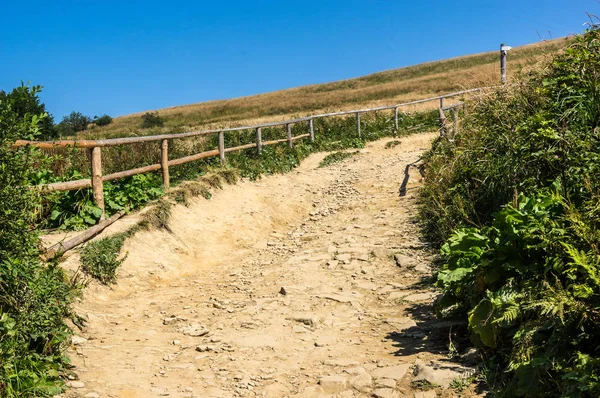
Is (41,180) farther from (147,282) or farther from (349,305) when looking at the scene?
(349,305)

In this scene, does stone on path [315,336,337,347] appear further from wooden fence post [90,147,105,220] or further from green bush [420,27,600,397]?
wooden fence post [90,147,105,220]

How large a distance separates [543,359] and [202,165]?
398 inches

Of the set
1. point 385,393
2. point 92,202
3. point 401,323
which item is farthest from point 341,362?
point 92,202

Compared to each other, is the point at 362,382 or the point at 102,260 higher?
the point at 102,260

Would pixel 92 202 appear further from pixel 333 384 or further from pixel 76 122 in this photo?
pixel 76 122

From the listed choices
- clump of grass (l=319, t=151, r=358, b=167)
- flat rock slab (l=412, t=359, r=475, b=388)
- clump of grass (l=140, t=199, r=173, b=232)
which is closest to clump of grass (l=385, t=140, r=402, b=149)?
clump of grass (l=319, t=151, r=358, b=167)

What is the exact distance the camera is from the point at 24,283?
15.6 feet

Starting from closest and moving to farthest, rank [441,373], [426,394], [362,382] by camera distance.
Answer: [426,394]
[441,373]
[362,382]

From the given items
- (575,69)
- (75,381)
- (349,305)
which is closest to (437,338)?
(349,305)

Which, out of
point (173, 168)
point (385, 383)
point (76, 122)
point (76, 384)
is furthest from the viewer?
point (76, 122)

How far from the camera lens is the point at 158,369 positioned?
5355 mm

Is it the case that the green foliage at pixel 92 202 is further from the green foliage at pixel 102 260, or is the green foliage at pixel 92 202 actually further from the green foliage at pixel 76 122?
the green foliage at pixel 76 122

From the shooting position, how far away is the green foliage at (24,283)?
4.46 meters

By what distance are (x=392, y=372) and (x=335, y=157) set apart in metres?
12.8
